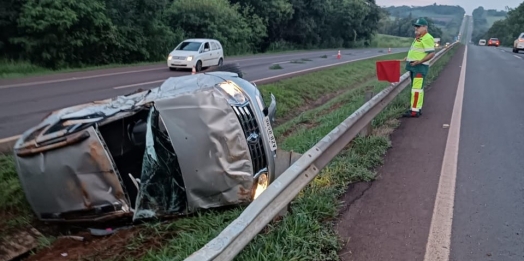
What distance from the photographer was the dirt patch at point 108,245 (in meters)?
3.66

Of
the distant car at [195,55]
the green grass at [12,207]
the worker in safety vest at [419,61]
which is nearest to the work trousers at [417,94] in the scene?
the worker in safety vest at [419,61]

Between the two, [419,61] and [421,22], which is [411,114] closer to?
[419,61]

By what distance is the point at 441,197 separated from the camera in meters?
4.19

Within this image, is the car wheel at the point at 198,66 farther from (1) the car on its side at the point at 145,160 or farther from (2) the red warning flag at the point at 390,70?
(1) the car on its side at the point at 145,160

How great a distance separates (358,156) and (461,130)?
2.57 metres

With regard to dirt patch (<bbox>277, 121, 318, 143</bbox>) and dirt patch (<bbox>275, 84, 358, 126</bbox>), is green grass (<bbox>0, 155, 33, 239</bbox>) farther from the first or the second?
dirt patch (<bbox>275, 84, 358, 126</bbox>)

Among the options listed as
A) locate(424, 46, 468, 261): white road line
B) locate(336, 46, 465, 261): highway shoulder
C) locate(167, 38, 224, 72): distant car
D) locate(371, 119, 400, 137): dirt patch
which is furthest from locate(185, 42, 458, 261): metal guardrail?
locate(167, 38, 224, 72): distant car

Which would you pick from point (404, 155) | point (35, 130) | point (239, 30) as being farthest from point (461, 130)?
point (239, 30)

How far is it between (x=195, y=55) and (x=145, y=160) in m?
16.3

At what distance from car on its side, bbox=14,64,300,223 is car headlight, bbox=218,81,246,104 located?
4.8 inches

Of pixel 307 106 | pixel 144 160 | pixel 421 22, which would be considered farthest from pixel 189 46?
pixel 144 160

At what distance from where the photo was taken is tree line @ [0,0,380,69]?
19.2 meters

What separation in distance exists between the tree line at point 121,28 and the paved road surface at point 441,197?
1718 centimetres

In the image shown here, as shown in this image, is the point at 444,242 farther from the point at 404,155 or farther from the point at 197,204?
the point at 404,155
